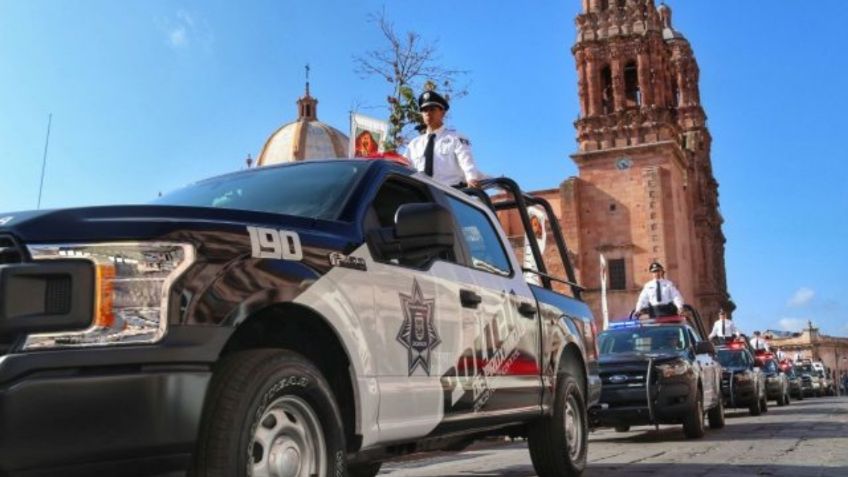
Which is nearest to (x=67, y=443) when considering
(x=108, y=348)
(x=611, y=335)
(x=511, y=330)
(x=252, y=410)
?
(x=108, y=348)

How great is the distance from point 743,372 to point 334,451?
1668cm

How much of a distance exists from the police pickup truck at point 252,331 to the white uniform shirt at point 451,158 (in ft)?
6.05

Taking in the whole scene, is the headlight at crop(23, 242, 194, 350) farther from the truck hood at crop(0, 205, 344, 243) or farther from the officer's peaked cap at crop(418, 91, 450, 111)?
the officer's peaked cap at crop(418, 91, 450, 111)

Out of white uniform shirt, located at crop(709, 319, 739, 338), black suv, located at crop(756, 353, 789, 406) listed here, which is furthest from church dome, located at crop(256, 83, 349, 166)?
white uniform shirt, located at crop(709, 319, 739, 338)

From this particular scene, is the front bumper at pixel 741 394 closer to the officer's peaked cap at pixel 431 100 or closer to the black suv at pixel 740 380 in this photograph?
the black suv at pixel 740 380

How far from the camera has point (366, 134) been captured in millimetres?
16391

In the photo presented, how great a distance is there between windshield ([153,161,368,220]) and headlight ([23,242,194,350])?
119 cm

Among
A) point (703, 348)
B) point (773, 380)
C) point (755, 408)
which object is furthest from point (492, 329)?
point (773, 380)

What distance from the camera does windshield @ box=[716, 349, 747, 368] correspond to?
18875 mm

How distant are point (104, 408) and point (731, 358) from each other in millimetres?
18545

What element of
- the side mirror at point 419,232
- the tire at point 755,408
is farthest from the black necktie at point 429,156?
the tire at point 755,408

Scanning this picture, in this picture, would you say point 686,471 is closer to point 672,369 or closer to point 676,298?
point 672,369

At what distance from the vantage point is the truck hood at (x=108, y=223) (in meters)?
2.79

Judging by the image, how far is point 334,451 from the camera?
341 centimetres
